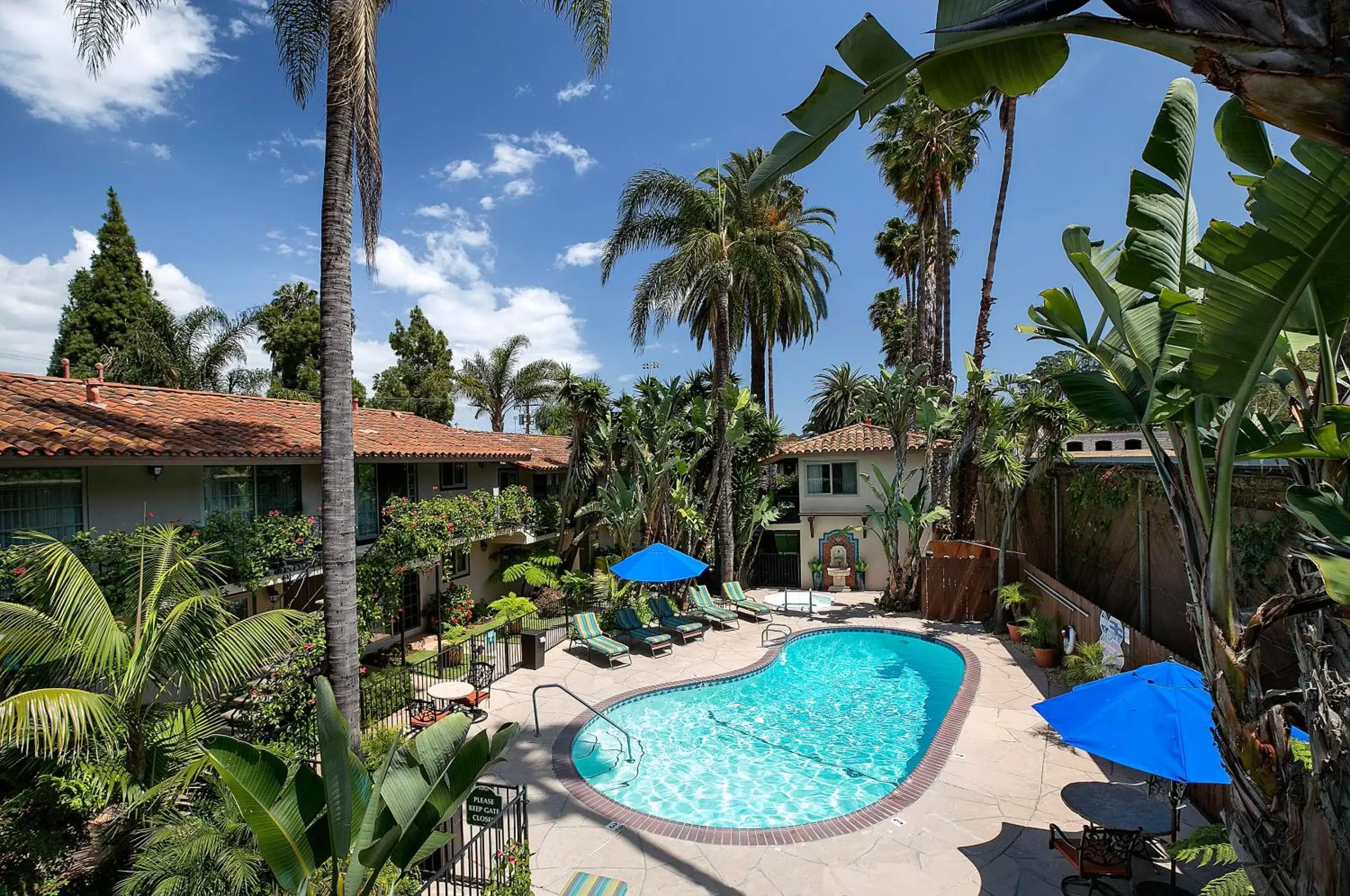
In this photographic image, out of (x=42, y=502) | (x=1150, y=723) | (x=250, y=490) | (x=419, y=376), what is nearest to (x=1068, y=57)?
(x=1150, y=723)

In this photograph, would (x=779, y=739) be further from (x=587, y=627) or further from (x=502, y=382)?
(x=502, y=382)

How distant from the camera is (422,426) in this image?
22078 mm

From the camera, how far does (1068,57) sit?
3146 millimetres

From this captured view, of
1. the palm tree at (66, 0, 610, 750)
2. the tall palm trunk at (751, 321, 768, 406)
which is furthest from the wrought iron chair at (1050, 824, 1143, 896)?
the tall palm trunk at (751, 321, 768, 406)

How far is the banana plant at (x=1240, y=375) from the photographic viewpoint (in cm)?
290

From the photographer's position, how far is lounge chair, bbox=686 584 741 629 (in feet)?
64.2

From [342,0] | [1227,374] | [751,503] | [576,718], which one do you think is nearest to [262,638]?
[576,718]

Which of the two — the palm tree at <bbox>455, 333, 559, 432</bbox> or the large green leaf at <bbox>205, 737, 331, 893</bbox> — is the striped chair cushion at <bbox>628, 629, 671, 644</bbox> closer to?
the large green leaf at <bbox>205, 737, 331, 893</bbox>

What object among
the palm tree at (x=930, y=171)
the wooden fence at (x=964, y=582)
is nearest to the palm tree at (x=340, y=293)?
the wooden fence at (x=964, y=582)

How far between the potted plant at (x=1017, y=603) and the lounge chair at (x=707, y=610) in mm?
8152

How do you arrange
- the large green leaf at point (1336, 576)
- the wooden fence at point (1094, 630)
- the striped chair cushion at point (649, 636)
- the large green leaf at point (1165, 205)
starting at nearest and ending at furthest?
1. the large green leaf at point (1336, 576)
2. the large green leaf at point (1165, 205)
3. the wooden fence at point (1094, 630)
4. the striped chair cushion at point (649, 636)

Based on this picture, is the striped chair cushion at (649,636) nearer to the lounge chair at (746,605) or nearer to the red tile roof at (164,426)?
the lounge chair at (746,605)

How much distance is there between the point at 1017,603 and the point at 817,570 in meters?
9.12

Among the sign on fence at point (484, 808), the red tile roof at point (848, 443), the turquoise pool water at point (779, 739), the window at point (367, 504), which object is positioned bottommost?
the turquoise pool water at point (779, 739)
